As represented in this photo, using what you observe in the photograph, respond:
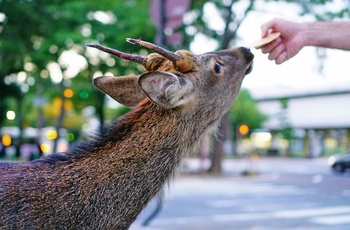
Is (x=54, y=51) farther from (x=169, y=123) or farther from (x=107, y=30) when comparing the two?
(x=169, y=123)

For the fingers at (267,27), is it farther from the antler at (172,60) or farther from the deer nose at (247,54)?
the antler at (172,60)

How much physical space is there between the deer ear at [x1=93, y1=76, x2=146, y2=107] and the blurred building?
41.6m

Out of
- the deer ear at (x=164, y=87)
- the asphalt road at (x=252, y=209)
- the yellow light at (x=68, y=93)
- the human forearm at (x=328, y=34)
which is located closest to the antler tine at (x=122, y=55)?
the deer ear at (x=164, y=87)

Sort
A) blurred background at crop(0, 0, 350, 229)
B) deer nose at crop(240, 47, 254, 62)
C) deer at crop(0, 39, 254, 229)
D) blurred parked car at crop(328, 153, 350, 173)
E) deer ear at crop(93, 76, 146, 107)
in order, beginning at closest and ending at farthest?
deer at crop(0, 39, 254, 229)
deer ear at crop(93, 76, 146, 107)
deer nose at crop(240, 47, 254, 62)
blurred background at crop(0, 0, 350, 229)
blurred parked car at crop(328, 153, 350, 173)

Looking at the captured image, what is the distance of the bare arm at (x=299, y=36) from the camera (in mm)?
4000

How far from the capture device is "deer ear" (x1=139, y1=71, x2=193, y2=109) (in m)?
2.86

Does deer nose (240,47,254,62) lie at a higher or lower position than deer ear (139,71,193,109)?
higher

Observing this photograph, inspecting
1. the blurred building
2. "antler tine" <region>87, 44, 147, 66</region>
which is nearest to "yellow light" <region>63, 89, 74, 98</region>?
the blurred building

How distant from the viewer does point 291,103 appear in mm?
59688

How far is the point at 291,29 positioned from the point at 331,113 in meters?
48.8

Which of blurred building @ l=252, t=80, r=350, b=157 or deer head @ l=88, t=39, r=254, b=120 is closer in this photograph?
deer head @ l=88, t=39, r=254, b=120

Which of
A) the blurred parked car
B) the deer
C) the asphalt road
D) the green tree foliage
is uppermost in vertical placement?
the green tree foliage

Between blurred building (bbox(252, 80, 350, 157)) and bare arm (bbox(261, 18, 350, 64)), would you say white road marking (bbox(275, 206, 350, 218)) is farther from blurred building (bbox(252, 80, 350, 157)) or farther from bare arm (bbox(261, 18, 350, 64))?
blurred building (bbox(252, 80, 350, 157))

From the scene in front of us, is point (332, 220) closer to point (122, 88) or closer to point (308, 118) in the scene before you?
point (122, 88)
